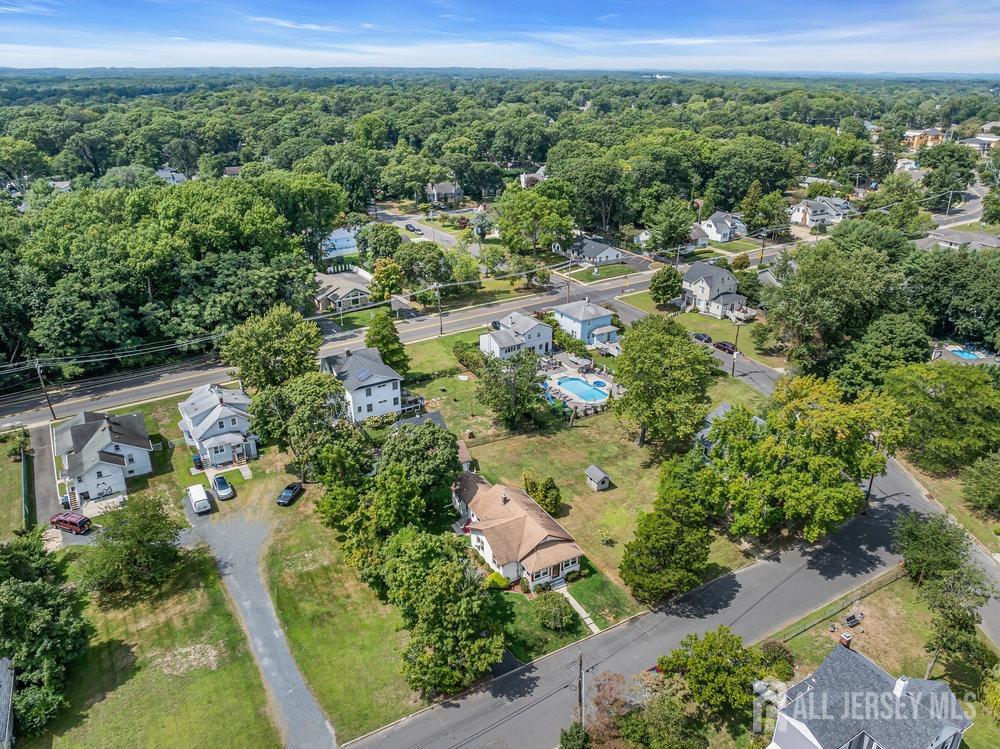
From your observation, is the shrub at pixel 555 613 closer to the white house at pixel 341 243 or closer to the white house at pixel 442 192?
the white house at pixel 341 243

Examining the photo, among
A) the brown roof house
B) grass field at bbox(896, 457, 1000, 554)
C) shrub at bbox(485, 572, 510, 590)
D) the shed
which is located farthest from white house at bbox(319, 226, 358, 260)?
grass field at bbox(896, 457, 1000, 554)

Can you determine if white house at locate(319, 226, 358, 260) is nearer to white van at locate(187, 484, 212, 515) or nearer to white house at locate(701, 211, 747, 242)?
white van at locate(187, 484, 212, 515)

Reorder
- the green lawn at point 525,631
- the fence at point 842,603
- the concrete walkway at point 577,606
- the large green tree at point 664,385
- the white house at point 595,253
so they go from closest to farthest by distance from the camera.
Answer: the green lawn at point 525,631 → the fence at point 842,603 → the concrete walkway at point 577,606 → the large green tree at point 664,385 → the white house at point 595,253

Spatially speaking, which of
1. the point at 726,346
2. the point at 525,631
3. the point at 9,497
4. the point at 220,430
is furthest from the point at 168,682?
the point at 726,346

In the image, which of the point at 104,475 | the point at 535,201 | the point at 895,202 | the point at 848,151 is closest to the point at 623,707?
the point at 104,475

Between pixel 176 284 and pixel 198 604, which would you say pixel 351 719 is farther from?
pixel 176 284

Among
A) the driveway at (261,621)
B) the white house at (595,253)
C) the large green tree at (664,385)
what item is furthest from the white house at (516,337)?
the white house at (595,253)
